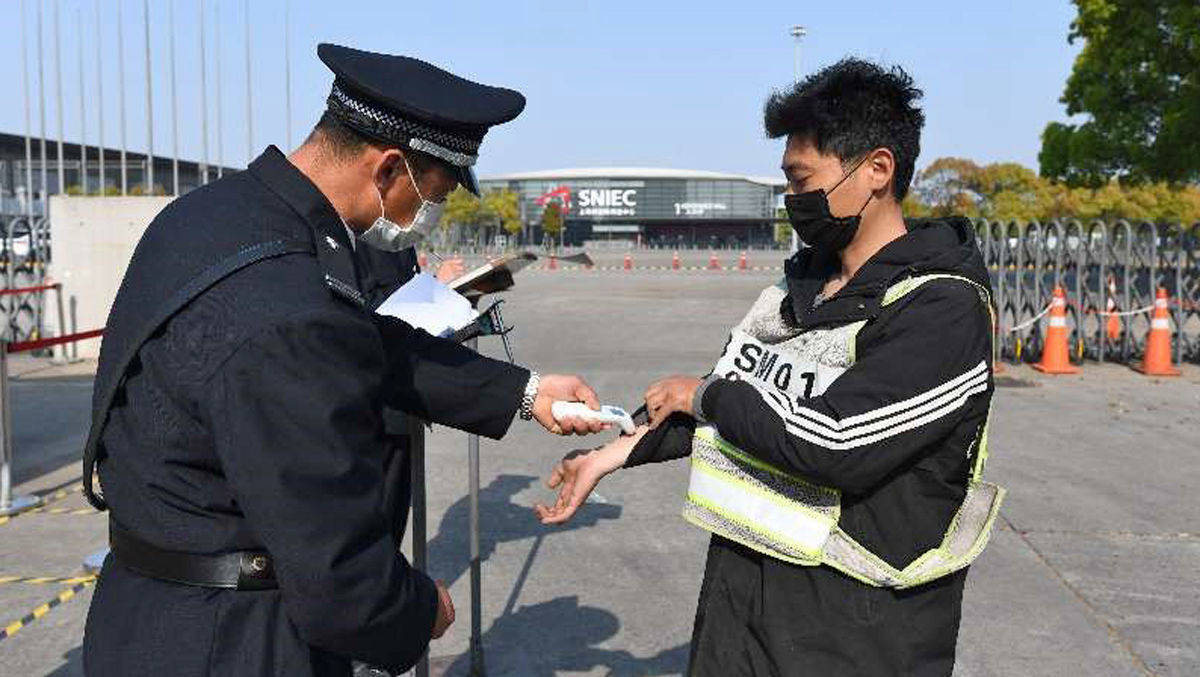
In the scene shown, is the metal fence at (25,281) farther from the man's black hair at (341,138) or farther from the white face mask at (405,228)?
the man's black hair at (341,138)

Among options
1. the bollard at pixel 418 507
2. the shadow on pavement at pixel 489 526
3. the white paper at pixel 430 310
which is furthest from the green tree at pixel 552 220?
the white paper at pixel 430 310

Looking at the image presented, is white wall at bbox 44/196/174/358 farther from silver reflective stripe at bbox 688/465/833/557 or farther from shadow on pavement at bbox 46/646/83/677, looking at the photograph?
silver reflective stripe at bbox 688/465/833/557

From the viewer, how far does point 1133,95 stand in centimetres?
1889

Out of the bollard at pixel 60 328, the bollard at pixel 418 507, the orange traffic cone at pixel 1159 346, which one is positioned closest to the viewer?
the bollard at pixel 418 507

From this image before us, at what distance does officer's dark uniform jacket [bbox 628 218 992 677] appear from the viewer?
1978mm

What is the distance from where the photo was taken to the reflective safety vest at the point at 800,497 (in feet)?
6.72

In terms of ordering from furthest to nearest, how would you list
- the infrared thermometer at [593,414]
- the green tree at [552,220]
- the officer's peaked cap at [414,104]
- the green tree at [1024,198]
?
the green tree at [552,220], the green tree at [1024,198], the infrared thermometer at [593,414], the officer's peaked cap at [414,104]

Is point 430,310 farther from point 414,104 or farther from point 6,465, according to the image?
point 6,465

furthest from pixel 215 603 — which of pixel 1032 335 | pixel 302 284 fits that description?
pixel 1032 335

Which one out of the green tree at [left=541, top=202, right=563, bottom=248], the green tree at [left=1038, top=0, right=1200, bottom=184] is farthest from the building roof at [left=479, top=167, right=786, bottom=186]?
the green tree at [left=1038, top=0, right=1200, bottom=184]

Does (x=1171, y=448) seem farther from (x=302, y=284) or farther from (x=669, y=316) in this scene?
(x=669, y=316)

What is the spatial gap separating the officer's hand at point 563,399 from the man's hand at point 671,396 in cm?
21

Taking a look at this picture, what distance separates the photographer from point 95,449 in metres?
1.67

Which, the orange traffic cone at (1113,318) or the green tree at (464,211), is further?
the green tree at (464,211)
